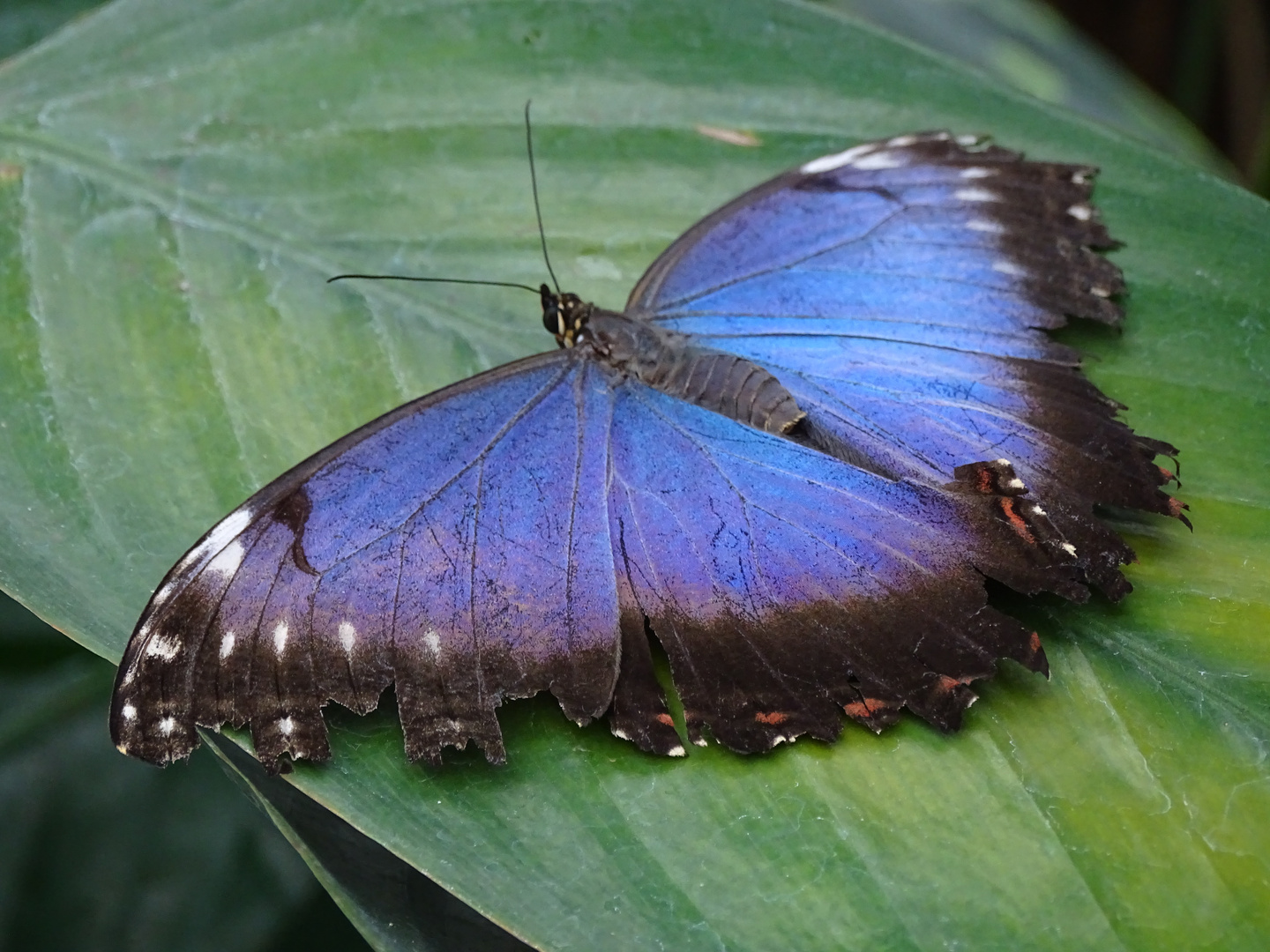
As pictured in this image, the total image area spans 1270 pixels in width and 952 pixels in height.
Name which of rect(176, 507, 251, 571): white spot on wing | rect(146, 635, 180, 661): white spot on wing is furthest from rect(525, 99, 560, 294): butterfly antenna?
rect(146, 635, 180, 661): white spot on wing

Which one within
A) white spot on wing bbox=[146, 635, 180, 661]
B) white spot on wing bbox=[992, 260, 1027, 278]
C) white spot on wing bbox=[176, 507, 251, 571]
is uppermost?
white spot on wing bbox=[992, 260, 1027, 278]

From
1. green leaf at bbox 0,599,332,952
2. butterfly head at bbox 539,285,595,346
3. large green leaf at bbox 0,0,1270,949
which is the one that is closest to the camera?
large green leaf at bbox 0,0,1270,949

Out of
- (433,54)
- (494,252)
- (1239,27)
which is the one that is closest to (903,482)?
(494,252)

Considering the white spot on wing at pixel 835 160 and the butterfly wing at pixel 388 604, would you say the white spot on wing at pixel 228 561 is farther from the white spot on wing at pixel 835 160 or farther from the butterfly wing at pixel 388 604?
the white spot on wing at pixel 835 160

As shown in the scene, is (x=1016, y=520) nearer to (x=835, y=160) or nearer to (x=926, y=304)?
(x=926, y=304)

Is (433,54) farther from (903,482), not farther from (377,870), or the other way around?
(377,870)

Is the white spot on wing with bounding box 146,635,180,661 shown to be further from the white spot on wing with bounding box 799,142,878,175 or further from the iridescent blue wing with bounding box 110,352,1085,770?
the white spot on wing with bounding box 799,142,878,175
